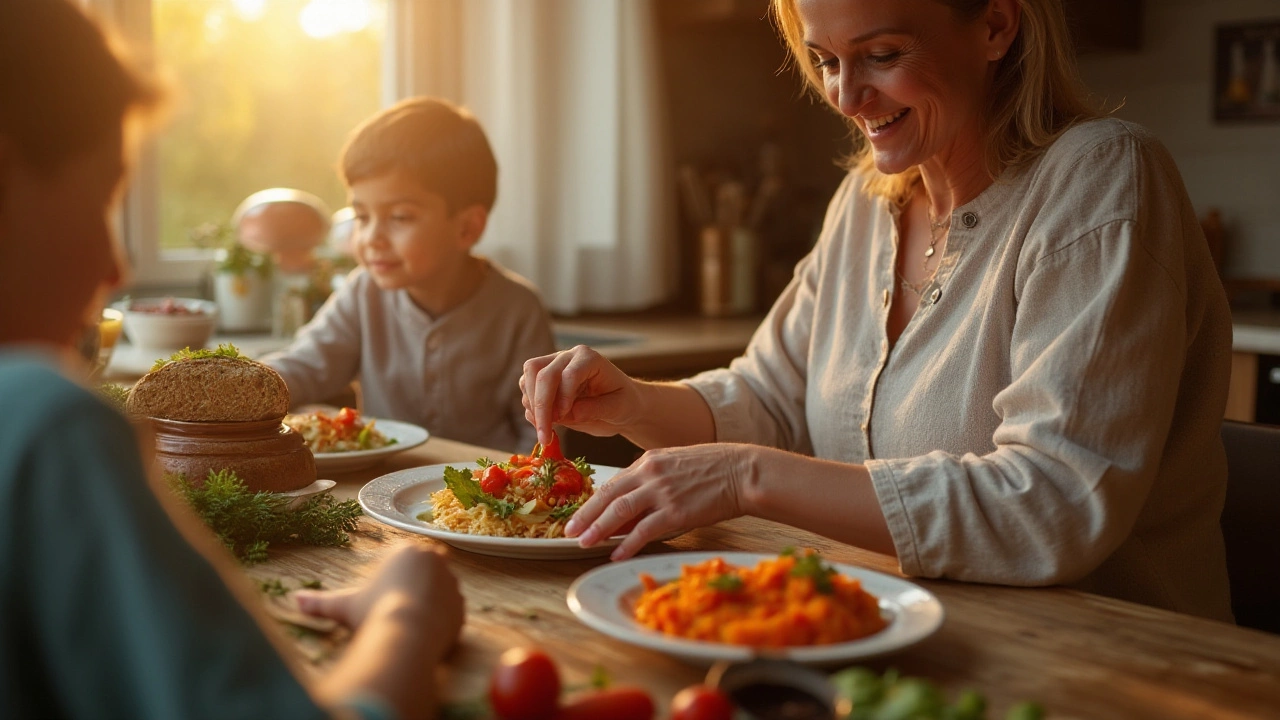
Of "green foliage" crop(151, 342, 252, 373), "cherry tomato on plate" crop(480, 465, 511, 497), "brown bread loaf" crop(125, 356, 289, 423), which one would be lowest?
"cherry tomato on plate" crop(480, 465, 511, 497)

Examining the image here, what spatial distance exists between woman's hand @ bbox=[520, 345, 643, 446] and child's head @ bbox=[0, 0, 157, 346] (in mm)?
905

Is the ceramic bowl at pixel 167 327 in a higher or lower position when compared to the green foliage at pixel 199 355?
lower

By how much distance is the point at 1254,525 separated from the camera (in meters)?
1.68

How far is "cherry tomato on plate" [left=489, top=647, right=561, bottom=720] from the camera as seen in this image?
2.78 ft

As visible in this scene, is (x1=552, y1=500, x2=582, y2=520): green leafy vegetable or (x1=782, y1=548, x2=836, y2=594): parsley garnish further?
(x1=552, y1=500, x2=582, y2=520): green leafy vegetable

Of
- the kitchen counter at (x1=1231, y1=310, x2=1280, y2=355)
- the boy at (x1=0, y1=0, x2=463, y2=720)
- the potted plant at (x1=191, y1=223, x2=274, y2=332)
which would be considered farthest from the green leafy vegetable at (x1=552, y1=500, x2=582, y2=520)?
the potted plant at (x1=191, y1=223, x2=274, y2=332)

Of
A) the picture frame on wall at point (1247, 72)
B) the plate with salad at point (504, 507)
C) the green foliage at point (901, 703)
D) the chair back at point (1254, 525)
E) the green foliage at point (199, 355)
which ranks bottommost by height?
the chair back at point (1254, 525)

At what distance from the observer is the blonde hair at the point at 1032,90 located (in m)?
1.57

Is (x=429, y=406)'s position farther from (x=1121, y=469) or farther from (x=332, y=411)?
(x=1121, y=469)

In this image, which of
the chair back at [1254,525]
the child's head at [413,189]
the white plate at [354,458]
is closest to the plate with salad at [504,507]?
the white plate at [354,458]

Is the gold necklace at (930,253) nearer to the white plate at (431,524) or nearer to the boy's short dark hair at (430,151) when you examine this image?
the white plate at (431,524)

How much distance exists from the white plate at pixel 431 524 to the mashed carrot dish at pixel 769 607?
252mm

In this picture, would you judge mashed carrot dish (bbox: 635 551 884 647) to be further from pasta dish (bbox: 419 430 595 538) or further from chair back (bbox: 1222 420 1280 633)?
chair back (bbox: 1222 420 1280 633)

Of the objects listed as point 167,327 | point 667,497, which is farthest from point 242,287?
point 667,497
